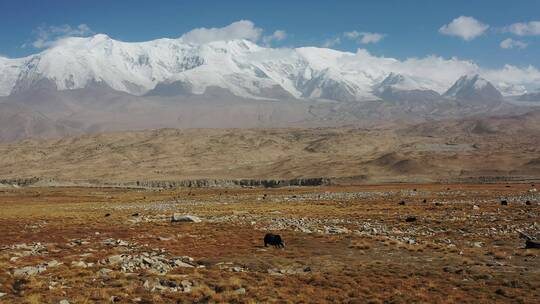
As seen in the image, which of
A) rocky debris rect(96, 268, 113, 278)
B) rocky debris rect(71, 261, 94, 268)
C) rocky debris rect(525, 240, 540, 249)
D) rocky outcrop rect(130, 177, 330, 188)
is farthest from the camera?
rocky outcrop rect(130, 177, 330, 188)

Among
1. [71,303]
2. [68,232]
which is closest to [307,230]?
[68,232]

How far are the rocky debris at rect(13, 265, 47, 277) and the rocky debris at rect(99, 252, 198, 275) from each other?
284 centimetres

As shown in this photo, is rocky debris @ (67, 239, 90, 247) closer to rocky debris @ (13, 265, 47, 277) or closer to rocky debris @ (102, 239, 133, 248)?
rocky debris @ (102, 239, 133, 248)

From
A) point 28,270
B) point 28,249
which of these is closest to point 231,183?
point 28,249

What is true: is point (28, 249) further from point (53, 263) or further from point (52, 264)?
point (52, 264)

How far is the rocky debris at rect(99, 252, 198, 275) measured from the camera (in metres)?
23.8

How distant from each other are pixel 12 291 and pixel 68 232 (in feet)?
61.8

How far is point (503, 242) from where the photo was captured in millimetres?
30859

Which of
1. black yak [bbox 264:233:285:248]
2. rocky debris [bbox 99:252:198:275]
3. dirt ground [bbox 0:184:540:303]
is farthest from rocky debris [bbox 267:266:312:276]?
black yak [bbox 264:233:285:248]

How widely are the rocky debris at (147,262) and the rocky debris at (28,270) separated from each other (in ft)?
9.32

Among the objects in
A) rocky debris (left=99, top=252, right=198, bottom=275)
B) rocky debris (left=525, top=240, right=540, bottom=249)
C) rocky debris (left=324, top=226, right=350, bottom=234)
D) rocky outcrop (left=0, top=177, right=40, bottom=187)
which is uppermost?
rocky debris (left=525, top=240, right=540, bottom=249)

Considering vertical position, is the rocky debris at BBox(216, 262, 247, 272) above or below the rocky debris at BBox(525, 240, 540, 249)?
below

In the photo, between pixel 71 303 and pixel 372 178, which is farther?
pixel 372 178

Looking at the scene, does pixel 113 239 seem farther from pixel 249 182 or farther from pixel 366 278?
pixel 249 182
